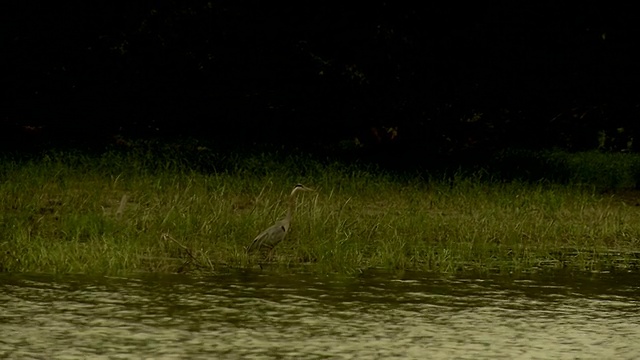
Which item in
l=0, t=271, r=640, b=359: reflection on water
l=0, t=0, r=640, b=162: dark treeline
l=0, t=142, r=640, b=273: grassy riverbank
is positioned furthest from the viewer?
l=0, t=0, r=640, b=162: dark treeline

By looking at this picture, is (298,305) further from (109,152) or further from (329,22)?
(329,22)

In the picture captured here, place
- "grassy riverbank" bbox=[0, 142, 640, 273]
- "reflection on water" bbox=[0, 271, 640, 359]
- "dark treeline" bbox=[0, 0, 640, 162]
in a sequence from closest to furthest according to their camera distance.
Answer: "reflection on water" bbox=[0, 271, 640, 359] < "grassy riverbank" bbox=[0, 142, 640, 273] < "dark treeline" bbox=[0, 0, 640, 162]

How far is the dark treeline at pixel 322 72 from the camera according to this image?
70.1 ft

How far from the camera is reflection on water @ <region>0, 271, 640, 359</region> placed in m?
7.30

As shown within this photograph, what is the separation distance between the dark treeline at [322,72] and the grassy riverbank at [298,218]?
2.97 meters

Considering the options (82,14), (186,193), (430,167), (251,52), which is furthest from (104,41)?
(186,193)

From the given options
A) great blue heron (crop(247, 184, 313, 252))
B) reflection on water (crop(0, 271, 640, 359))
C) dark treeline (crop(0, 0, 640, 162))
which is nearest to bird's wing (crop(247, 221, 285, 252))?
great blue heron (crop(247, 184, 313, 252))

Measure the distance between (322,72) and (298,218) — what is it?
9.36 metres

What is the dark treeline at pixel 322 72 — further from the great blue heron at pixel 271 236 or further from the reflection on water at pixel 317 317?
the reflection on water at pixel 317 317

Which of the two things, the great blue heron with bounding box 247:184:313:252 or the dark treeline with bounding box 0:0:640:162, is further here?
the dark treeline with bounding box 0:0:640:162

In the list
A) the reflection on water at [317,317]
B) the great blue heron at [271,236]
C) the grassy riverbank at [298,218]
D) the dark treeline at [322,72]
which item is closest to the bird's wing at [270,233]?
the great blue heron at [271,236]

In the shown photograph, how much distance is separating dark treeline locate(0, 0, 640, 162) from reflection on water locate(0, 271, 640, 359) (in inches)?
446

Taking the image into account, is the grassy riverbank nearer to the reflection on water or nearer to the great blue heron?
the great blue heron

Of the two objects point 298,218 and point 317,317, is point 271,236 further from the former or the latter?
point 317,317
